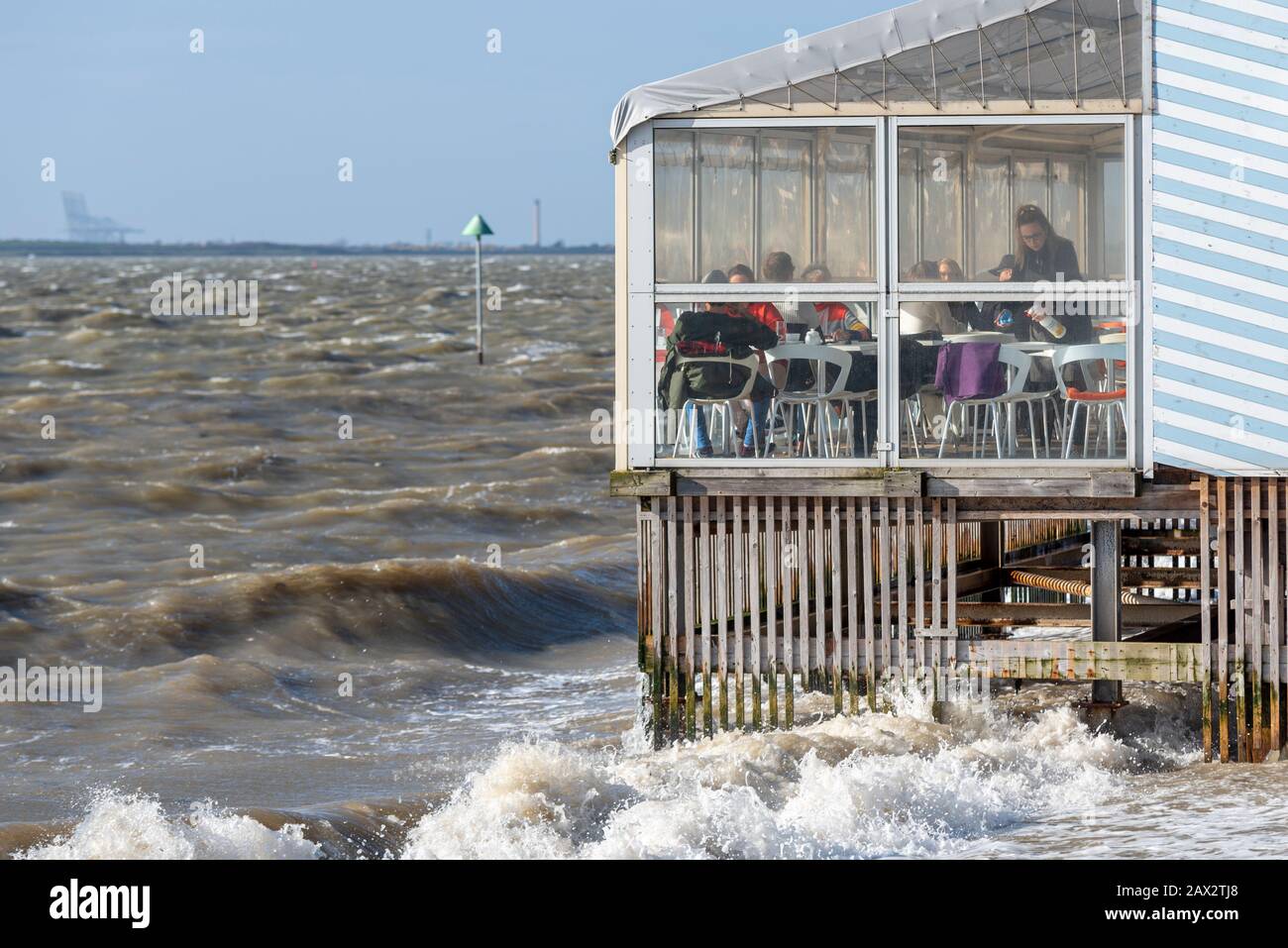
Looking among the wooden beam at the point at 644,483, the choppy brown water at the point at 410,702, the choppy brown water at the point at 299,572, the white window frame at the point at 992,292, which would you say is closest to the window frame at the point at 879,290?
the white window frame at the point at 992,292

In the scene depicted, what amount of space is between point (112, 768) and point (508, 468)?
18064 mm

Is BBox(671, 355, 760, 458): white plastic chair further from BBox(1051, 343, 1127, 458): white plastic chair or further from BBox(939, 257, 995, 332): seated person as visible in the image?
BBox(1051, 343, 1127, 458): white plastic chair

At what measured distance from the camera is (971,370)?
1071cm

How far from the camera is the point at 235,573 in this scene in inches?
822

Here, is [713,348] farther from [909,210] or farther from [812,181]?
[909,210]

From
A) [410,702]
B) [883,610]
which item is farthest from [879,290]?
[410,702]

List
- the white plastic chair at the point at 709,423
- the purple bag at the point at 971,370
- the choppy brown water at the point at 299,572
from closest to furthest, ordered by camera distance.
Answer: the purple bag at the point at 971,370
the white plastic chair at the point at 709,423
the choppy brown water at the point at 299,572

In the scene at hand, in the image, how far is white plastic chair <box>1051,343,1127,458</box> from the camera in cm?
1066

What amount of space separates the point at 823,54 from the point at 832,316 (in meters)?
1.49

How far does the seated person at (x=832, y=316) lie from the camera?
10789 mm

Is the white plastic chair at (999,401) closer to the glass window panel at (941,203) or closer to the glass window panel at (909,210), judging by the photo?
the glass window panel at (941,203)

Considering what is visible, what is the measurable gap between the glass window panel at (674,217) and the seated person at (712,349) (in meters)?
0.19

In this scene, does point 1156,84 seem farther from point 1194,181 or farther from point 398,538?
point 398,538
